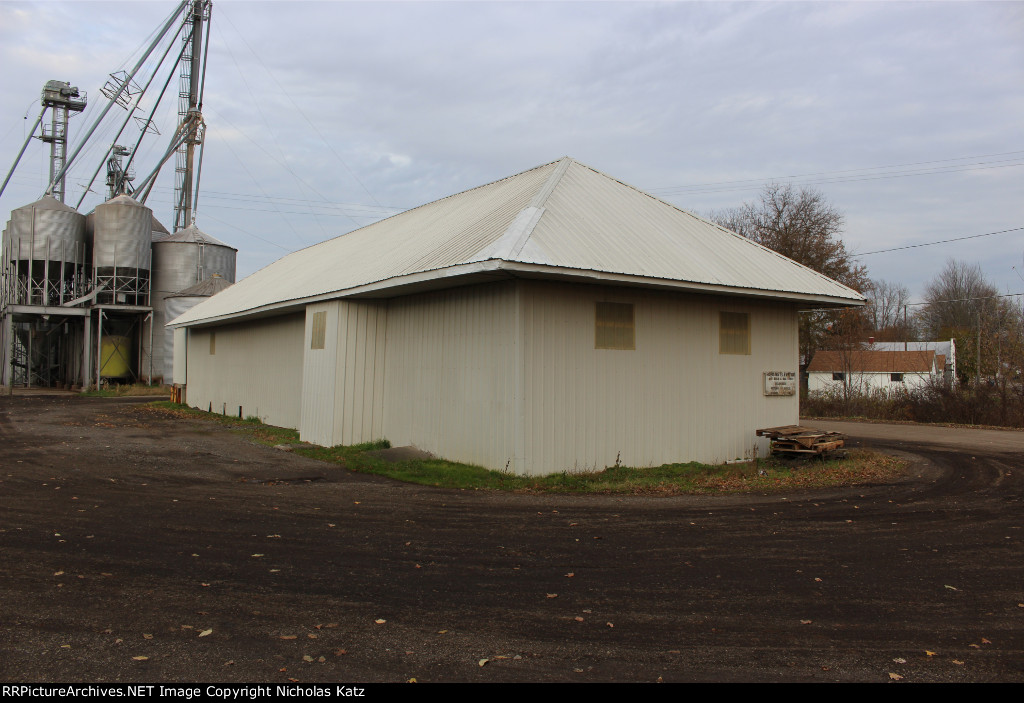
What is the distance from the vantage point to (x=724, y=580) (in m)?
5.78

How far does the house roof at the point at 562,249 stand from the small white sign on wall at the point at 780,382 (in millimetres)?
1524

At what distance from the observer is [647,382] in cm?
1197

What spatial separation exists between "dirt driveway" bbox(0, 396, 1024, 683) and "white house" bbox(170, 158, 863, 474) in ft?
6.79

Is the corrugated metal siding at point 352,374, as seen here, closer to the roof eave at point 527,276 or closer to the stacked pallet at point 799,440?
the roof eave at point 527,276

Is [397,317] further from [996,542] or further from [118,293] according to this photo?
[118,293]

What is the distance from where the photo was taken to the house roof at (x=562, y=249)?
10.5 metres

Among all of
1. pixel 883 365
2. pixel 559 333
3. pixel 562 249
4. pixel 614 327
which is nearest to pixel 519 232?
pixel 562 249

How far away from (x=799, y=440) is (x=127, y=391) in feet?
102

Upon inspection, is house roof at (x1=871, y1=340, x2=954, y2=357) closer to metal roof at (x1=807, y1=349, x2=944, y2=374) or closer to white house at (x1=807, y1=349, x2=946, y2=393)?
white house at (x1=807, y1=349, x2=946, y2=393)

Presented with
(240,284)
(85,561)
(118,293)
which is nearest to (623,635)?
(85,561)

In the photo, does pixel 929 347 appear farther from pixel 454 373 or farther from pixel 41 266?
pixel 41 266

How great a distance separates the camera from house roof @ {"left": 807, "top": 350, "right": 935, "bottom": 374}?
Result: 49.3m

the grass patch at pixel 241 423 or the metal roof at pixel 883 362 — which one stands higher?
the metal roof at pixel 883 362

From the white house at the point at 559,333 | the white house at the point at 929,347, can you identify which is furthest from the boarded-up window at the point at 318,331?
the white house at the point at 929,347
